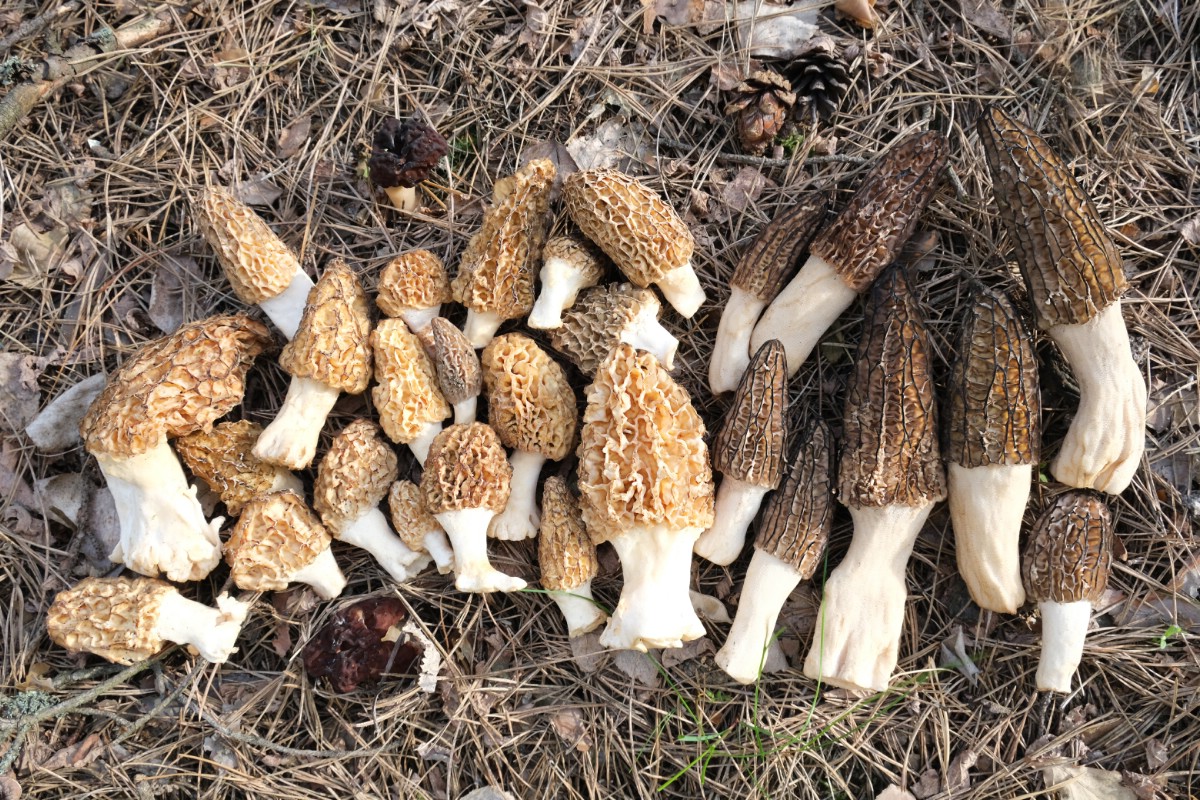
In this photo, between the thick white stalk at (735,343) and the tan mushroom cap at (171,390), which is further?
the thick white stalk at (735,343)

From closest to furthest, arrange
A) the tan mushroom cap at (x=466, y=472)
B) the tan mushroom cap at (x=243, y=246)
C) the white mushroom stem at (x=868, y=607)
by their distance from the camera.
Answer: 1. the white mushroom stem at (x=868, y=607)
2. the tan mushroom cap at (x=466, y=472)
3. the tan mushroom cap at (x=243, y=246)

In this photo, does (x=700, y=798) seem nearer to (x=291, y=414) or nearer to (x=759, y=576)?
(x=759, y=576)

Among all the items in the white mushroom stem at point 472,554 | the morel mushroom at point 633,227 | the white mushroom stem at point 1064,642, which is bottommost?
the white mushroom stem at point 1064,642

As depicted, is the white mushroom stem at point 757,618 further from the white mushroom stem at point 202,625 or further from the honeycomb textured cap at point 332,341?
the white mushroom stem at point 202,625

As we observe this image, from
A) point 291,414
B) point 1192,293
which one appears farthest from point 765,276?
point 291,414

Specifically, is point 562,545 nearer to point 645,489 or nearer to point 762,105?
point 645,489

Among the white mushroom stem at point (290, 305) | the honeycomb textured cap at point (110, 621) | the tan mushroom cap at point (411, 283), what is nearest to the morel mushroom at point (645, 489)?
the tan mushroom cap at point (411, 283)
